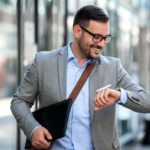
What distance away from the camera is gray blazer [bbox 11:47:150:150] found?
3.44 meters

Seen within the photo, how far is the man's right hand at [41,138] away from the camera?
11.0ft

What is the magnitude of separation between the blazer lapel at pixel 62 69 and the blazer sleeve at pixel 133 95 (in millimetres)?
327

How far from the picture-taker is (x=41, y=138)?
333 cm

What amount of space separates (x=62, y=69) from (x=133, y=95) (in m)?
0.46

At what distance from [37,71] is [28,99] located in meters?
0.18

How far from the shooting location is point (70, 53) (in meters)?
3.59

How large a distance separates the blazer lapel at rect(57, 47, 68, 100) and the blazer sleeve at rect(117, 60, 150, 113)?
12.9 inches

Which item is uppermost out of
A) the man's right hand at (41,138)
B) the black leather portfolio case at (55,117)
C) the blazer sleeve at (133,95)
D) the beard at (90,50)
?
the beard at (90,50)

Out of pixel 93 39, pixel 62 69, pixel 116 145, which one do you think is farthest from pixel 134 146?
pixel 93 39

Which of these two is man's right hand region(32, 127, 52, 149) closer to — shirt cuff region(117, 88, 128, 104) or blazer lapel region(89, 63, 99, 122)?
blazer lapel region(89, 63, 99, 122)

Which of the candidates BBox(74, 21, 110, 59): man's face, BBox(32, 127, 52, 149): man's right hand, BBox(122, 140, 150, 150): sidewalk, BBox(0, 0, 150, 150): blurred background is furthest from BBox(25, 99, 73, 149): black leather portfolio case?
BBox(122, 140, 150, 150): sidewalk

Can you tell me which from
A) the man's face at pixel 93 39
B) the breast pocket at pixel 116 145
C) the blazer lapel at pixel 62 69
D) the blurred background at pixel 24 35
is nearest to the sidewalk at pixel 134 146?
the blurred background at pixel 24 35

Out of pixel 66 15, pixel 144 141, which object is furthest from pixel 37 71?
pixel 144 141

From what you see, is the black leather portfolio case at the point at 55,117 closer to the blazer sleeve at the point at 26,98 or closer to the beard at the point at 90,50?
the blazer sleeve at the point at 26,98
